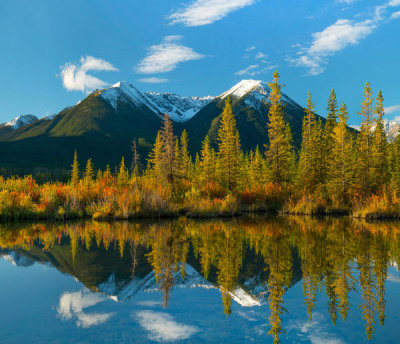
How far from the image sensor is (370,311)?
626cm

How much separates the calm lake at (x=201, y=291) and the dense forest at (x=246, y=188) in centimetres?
1110

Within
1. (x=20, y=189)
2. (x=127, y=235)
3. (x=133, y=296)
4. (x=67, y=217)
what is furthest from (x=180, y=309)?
(x=20, y=189)

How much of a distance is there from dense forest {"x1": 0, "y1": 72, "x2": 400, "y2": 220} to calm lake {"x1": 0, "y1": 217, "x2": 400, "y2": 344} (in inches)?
437

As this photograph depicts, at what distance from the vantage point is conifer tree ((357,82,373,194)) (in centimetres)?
3456

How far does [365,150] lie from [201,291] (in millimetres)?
33896

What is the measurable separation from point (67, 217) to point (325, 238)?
669 inches

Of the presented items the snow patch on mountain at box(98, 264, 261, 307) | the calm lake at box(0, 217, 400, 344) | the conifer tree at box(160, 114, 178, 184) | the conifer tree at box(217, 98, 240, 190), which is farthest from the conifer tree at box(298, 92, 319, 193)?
the snow patch on mountain at box(98, 264, 261, 307)

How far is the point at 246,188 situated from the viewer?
36094 mm

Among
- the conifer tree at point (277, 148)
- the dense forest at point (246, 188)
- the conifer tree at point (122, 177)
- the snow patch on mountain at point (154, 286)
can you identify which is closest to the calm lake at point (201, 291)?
the snow patch on mountain at point (154, 286)

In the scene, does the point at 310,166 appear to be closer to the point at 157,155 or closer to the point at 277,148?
the point at 277,148

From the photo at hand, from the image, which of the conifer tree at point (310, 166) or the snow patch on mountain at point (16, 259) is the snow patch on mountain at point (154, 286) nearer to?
the snow patch on mountain at point (16, 259)

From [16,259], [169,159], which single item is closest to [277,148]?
[169,159]

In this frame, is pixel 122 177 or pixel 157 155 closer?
pixel 122 177

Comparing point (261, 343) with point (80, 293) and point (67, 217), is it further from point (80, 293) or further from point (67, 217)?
point (67, 217)
